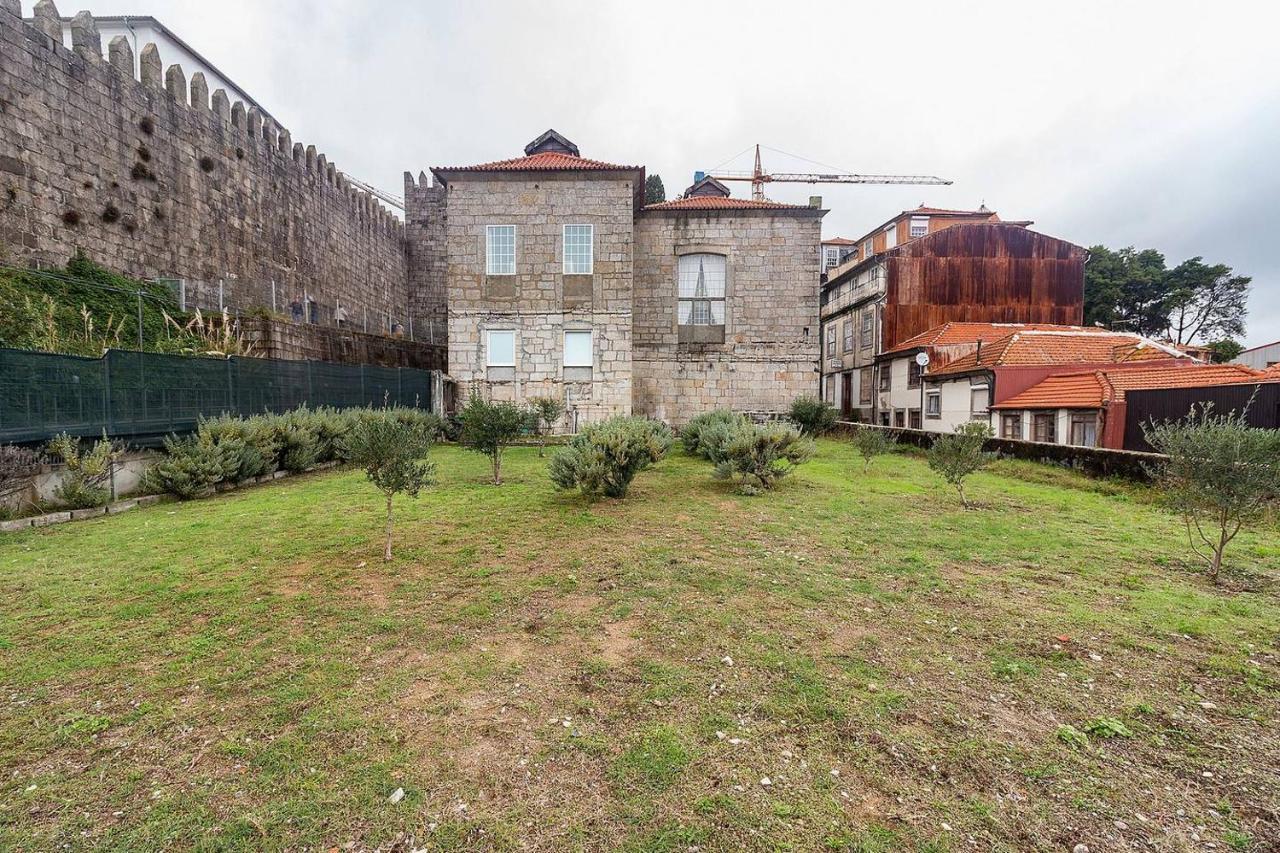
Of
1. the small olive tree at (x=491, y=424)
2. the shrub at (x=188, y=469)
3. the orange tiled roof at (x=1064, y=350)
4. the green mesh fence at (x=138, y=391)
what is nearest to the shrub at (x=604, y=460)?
the small olive tree at (x=491, y=424)

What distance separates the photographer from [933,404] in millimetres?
20609

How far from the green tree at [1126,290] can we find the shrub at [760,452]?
119 feet

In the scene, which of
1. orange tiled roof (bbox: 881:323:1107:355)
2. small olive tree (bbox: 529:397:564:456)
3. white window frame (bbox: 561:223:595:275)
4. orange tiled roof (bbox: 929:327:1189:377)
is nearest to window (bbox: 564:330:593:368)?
small olive tree (bbox: 529:397:564:456)

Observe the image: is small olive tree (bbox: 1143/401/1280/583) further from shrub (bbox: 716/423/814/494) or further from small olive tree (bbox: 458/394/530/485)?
small olive tree (bbox: 458/394/530/485)

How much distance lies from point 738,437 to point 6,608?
29.3ft

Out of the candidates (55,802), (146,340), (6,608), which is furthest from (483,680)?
(146,340)

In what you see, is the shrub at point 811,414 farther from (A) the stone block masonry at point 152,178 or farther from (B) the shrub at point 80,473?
(A) the stone block masonry at point 152,178

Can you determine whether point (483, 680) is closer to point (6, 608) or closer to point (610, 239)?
point (6, 608)

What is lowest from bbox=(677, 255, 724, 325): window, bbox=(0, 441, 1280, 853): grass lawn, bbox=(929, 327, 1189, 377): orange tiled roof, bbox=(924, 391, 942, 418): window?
bbox=(0, 441, 1280, 853): grass lawn

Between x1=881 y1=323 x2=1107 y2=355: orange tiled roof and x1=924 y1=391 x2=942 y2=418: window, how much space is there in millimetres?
1965

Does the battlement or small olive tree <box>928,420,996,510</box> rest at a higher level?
the battlement

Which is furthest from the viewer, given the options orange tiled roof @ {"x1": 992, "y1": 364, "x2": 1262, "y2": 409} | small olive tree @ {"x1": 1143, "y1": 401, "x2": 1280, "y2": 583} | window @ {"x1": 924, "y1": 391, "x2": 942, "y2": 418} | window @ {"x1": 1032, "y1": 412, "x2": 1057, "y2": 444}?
window @ {"x1": 924, "y1": 391, "x2": 942, "y2": 418}

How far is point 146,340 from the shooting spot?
A: 531 inches

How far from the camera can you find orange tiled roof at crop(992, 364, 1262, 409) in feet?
42.0
